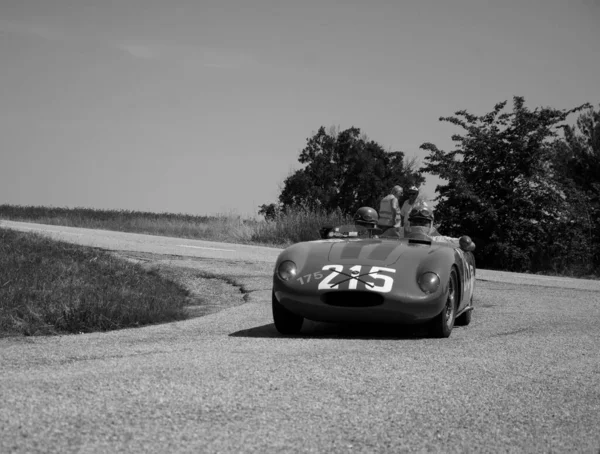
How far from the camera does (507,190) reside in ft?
95.0

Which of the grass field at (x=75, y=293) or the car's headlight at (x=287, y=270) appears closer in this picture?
the car's headlight at (x=287, y=270)

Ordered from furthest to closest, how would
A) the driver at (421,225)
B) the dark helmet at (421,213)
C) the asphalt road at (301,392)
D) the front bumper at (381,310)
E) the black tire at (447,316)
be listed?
the dark helmet at (421,213), the driver at (421,225), the black tire at (447,316), the front bumper at (381,310), the asphalt road at (301,392)

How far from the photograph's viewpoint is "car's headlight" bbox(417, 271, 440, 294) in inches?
329

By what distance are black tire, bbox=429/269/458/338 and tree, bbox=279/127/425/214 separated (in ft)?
127

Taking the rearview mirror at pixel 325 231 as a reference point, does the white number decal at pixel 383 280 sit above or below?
below

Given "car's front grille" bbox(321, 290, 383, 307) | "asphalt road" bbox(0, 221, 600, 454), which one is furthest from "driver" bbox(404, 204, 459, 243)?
"car's front grille" bbox(321, 290, 383, 307)

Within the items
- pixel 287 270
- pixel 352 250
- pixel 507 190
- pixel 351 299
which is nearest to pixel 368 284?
pixel 351 299

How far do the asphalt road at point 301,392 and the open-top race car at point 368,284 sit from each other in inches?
9.4

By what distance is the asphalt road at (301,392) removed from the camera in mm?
4199

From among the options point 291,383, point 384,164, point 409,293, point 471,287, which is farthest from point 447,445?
point 384,164

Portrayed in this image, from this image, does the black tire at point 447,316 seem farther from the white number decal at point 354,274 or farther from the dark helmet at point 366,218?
the dark helmet at point 366,218

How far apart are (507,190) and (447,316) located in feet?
68.8

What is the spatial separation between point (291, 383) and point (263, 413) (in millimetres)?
811

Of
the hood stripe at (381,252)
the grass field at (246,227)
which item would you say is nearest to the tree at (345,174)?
the grass field at (246,227)
